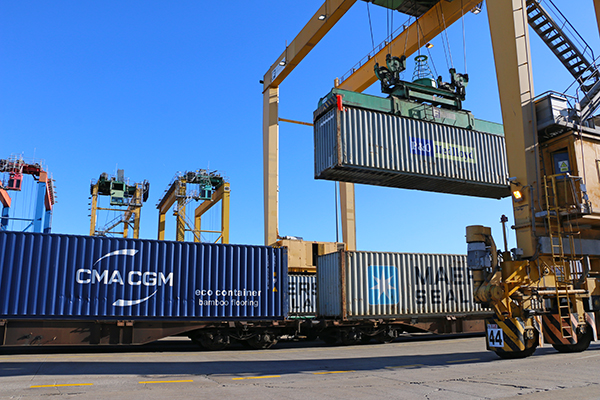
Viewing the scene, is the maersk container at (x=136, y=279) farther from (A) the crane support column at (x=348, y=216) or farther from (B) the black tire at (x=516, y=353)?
(A) the crane support column at (x=348, y=216)

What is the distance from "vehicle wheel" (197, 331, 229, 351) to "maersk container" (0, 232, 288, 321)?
682mm

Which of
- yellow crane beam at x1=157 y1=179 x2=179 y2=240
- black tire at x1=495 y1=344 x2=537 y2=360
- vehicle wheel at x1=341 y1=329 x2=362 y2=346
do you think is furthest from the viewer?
yellow crane beam at x1=157 y1=179 x2=179 y2=240

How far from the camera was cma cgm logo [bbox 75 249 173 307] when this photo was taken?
13047 mm

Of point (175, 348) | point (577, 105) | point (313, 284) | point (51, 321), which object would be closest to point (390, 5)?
point (577, 105)

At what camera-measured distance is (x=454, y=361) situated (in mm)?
10500

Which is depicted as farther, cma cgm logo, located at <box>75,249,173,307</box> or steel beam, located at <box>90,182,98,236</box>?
steel beam, located at <box>90,182,98,236</box>

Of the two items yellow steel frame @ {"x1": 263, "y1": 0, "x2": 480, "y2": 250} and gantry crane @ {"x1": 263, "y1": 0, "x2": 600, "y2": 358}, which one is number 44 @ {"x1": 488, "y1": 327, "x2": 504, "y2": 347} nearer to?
gantry crane @ {"x1": 263, "y1": 0, "x2": 600, "y2": 358}

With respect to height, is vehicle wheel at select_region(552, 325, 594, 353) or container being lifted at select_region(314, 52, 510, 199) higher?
container being lifted at select_region(314, 52, 510, 199)

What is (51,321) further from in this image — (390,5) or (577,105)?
(390,5)

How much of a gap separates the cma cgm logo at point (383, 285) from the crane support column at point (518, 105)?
6.34 metres

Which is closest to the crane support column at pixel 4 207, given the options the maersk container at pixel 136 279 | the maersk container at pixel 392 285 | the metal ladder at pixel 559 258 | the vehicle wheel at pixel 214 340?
the maersk container at pixel 136 279

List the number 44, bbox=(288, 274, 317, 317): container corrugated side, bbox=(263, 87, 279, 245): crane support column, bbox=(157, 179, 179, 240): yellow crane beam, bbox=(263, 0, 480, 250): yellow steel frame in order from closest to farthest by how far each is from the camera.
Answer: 1. the number 44
2. bbox=(263, 0, 480, 250): yellow steel frame
3. bbox=(288, 274, 317, 317): container corrugated side
4. bbox=(263, 87, 279, 245): crane support column
5. bbox=(157, 179, 179, 240): yellow crane beam

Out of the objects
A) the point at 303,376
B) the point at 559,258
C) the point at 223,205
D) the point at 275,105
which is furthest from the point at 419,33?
the point at 223,205

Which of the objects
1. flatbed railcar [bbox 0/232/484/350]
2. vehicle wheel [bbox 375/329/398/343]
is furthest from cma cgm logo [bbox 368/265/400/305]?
vehicle wheel [bbox 375/329/398/343]
